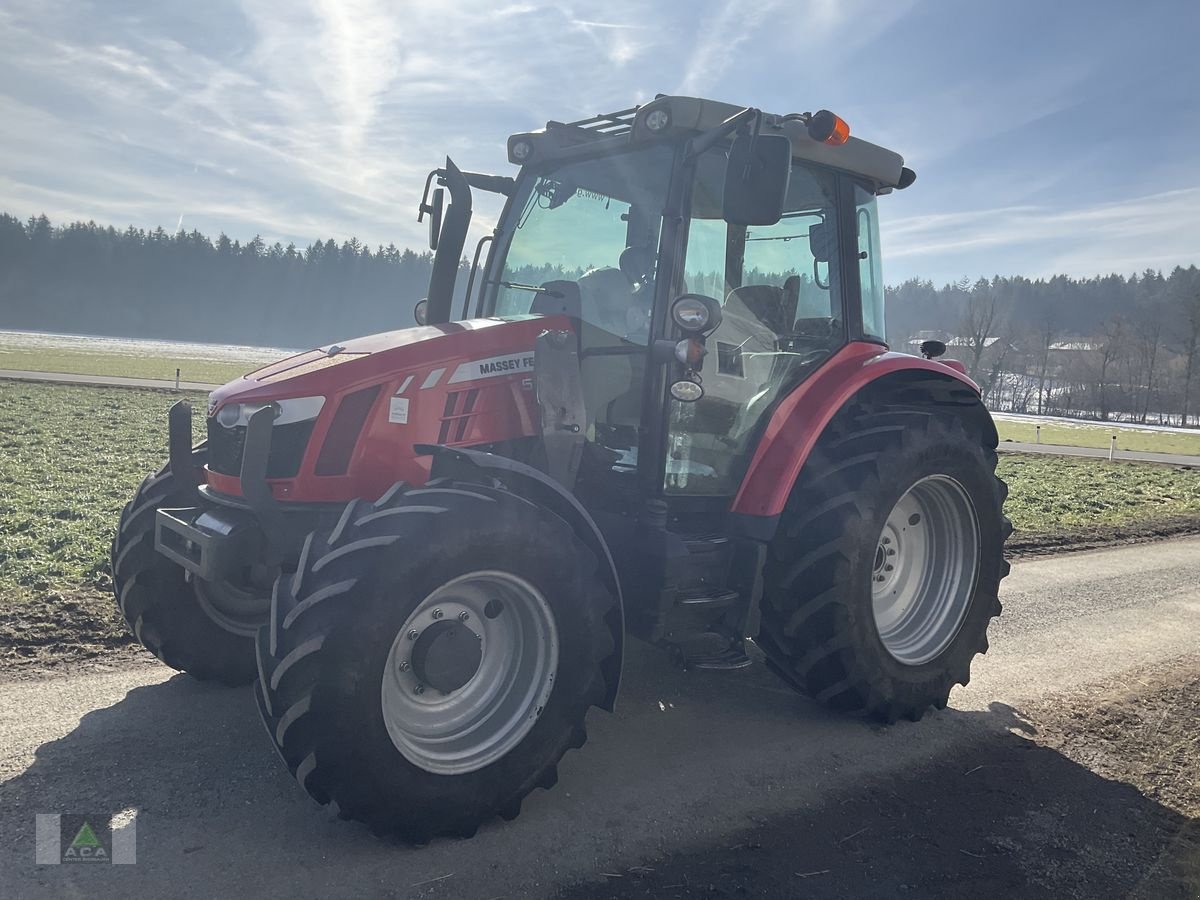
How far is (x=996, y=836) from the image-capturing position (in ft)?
10.7

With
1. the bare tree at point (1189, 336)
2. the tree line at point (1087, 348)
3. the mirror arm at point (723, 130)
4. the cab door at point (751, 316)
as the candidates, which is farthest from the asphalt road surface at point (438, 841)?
the bare tree at point (1189, 336)

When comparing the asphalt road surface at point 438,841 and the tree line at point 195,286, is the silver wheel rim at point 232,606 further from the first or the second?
the tree line at point 195,286

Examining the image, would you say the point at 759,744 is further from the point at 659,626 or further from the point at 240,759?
the point at 240,759

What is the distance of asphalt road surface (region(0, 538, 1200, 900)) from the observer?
2754 mm

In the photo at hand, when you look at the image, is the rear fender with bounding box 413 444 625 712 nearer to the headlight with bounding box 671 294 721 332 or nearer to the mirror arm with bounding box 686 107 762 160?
the headlight with bounding box 671 294 721 332

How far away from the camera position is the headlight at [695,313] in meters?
3.51

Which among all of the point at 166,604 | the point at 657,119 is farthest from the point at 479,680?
the point at 657,119

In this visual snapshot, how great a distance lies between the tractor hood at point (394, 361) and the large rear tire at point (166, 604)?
566 millimetres

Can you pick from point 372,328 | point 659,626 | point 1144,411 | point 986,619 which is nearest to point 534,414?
point 659,626

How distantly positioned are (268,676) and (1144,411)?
2741 inches

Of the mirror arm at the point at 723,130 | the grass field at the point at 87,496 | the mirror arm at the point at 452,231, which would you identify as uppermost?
the mirror arm at the point at 723,130

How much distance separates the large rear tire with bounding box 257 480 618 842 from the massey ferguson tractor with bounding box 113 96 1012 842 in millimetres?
11

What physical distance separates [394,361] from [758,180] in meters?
1.57

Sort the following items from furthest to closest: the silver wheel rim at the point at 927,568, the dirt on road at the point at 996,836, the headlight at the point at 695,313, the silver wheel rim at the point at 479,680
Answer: the silver wheel rim at the point at 927,568
the headlight at the point at 695,313
the silver wheel rim at the point at 479,680
the dirt on road at the point at 996,836
